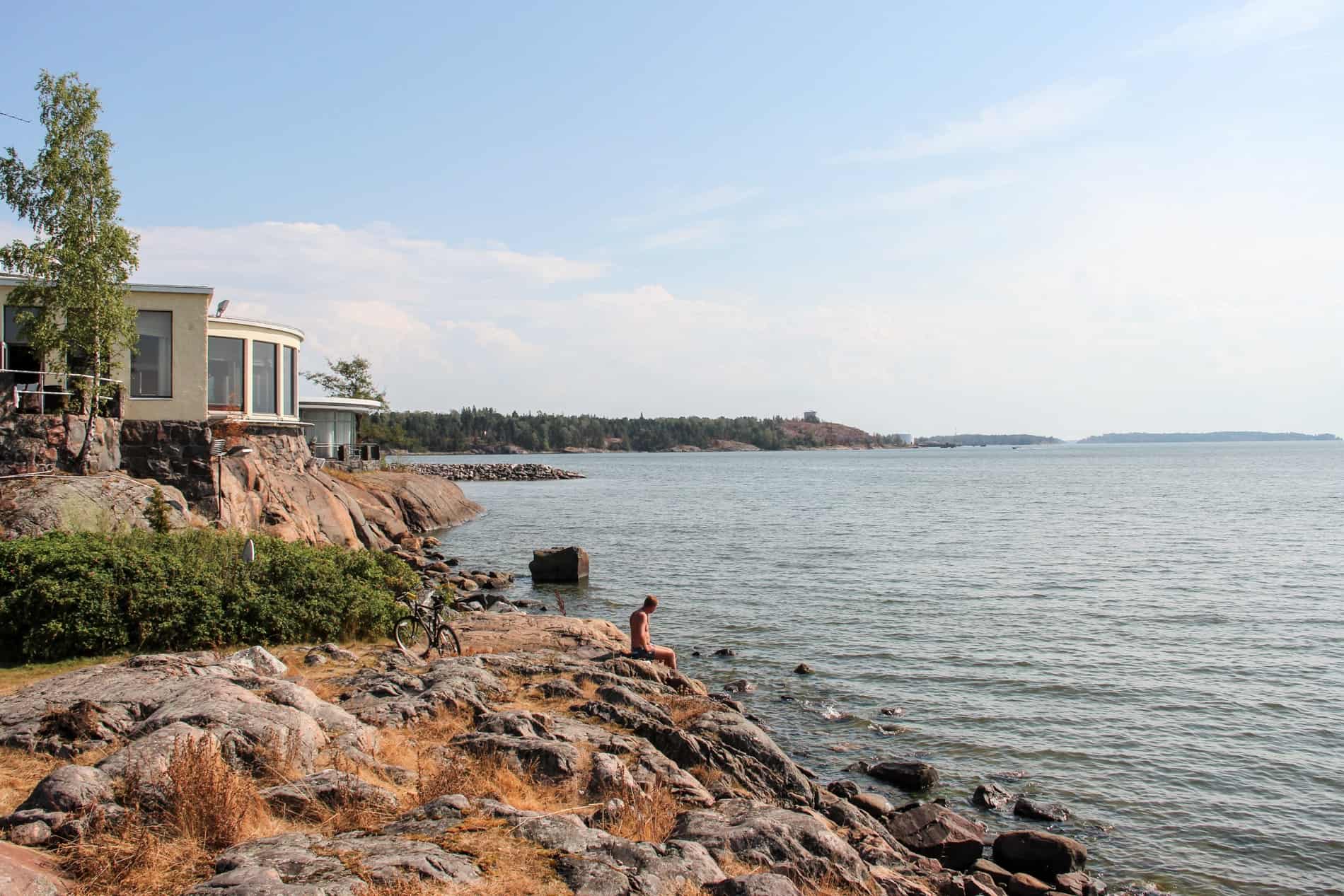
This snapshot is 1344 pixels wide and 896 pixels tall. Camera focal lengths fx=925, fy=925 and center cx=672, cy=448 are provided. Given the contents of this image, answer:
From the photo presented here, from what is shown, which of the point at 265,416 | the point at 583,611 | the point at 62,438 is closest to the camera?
the point at 62,438

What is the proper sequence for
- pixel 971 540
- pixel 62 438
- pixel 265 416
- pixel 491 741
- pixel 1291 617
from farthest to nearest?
1. pixel 971 540
2. pixel 265 416
3. pixel 1291 617
4. pixel 62 438
5. pixel 491 741

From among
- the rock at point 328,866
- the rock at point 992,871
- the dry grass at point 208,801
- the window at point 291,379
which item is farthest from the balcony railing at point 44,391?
the rock at point 992,871

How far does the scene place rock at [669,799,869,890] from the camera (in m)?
8.86

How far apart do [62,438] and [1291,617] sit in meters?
33.0

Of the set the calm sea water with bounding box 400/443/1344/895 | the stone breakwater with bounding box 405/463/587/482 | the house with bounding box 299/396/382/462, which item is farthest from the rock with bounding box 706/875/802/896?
the stone breakwater with bounding box 405/463/587/482

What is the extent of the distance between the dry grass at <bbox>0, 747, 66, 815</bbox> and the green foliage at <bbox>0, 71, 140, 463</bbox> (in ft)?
47.9

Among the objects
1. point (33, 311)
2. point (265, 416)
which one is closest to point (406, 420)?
point (265, 416)

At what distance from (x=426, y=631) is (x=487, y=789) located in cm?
802

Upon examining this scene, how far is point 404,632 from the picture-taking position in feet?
55.4

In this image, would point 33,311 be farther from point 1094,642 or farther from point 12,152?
point 1094,642

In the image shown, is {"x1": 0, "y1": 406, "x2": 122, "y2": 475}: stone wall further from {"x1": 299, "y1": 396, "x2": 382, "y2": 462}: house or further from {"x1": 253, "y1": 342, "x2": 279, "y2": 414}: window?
{"x1": 299, "y1": 396, "x2": 382, "y2": 462}: house

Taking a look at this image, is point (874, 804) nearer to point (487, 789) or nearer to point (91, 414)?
point (487, 789)

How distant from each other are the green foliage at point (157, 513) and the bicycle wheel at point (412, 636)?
6152 mm

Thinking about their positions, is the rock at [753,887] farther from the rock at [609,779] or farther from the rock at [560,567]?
the rock at [560,567]
